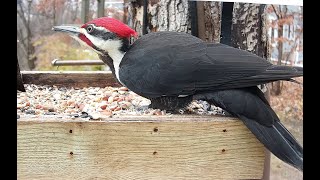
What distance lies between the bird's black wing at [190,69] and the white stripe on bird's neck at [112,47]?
0.9 inches

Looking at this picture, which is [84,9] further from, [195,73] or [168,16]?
[195,73]

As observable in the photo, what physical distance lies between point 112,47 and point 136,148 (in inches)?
12.7

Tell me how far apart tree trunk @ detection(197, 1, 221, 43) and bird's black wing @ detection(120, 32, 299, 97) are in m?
0.46

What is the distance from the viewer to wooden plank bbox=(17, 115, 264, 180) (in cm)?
130

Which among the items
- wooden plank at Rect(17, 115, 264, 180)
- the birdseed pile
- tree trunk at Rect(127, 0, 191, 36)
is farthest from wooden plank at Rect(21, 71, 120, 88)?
wooden plank at Rect(17, 115, 264, 180)

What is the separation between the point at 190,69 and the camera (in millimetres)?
1417

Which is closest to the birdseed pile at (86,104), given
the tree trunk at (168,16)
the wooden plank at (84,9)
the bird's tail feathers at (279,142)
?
the bird's tail feathers at (279,142)

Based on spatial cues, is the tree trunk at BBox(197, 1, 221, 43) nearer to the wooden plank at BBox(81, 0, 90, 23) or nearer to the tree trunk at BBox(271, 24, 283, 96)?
the wooden plank at BBox(81, 0, 90, 23)

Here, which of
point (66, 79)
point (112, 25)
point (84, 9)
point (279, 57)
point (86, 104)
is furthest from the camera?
point (279, 57)

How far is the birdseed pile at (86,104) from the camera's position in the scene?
144cm

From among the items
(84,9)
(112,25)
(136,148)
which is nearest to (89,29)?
(112,25)

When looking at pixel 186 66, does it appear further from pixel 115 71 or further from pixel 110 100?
pixel 110 100

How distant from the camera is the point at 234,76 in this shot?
1.40 meters

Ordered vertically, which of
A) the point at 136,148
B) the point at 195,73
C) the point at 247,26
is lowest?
the point at 136,148
